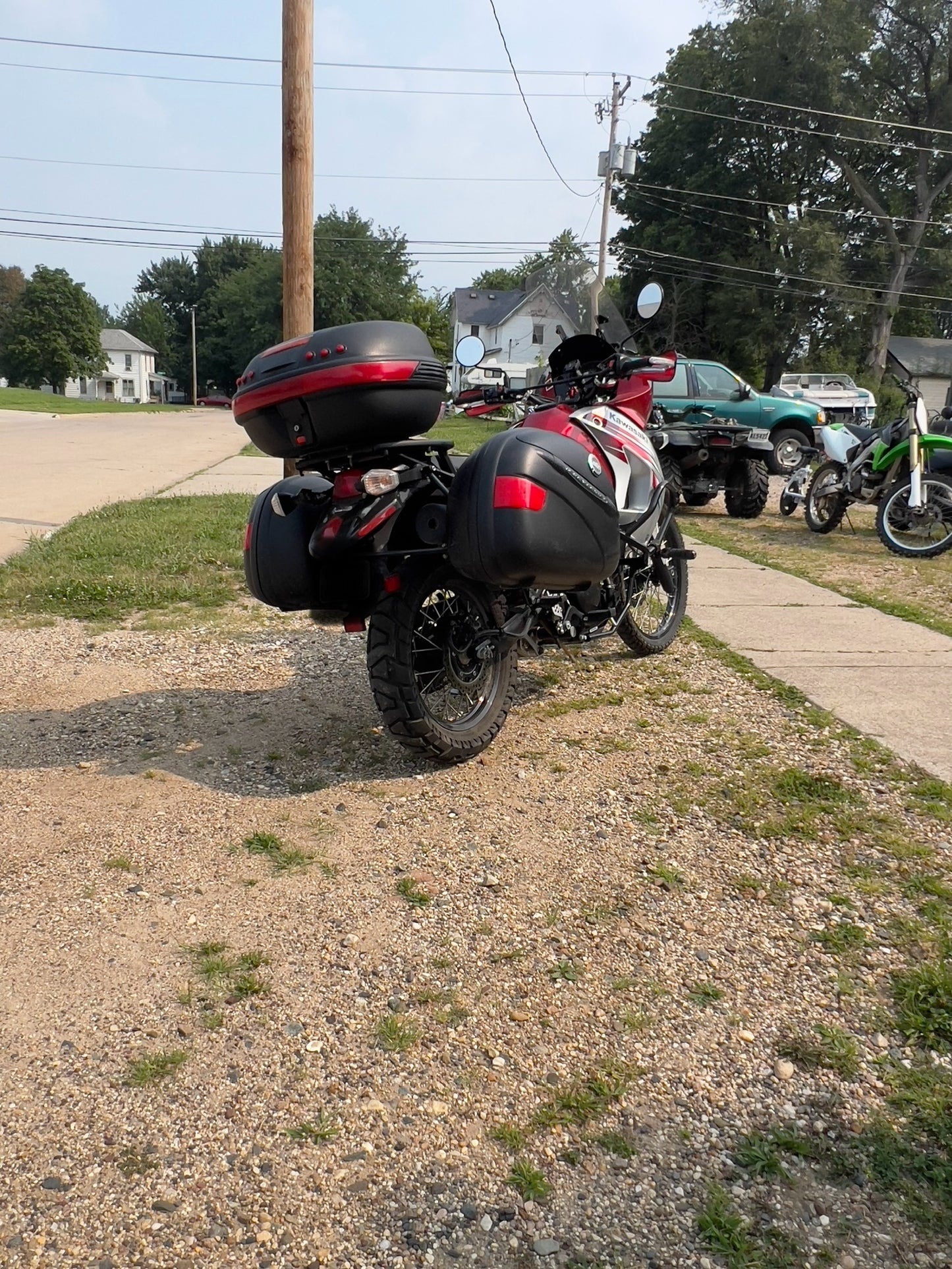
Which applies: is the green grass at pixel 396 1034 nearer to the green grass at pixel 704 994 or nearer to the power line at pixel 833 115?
the green grass at pixel 704 994

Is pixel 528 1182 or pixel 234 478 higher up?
pixel 234 478

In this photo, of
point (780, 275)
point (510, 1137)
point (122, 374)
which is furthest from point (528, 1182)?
point (122, 374)

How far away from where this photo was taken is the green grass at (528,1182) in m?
1.93

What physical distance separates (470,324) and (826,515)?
62193 mm

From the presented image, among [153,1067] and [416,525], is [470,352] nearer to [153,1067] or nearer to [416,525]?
A: [416,525]

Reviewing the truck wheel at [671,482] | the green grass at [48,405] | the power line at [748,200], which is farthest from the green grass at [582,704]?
the green grass at [48,405]

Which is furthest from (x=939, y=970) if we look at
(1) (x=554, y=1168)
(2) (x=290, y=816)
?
(2) (x=290, y=816)

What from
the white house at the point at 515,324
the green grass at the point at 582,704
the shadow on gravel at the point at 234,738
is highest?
the white house at the point at 515,324

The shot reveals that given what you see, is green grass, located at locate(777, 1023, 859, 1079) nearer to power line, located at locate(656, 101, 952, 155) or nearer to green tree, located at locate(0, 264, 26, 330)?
power line, located at locate(656, 101, 952, 155)

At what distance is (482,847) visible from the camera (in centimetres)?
331

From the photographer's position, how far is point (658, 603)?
18.2 ft

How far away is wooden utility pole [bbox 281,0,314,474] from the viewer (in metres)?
7.11

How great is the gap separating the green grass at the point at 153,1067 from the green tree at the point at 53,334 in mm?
93600

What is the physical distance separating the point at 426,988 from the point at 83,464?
1576 centimetres
